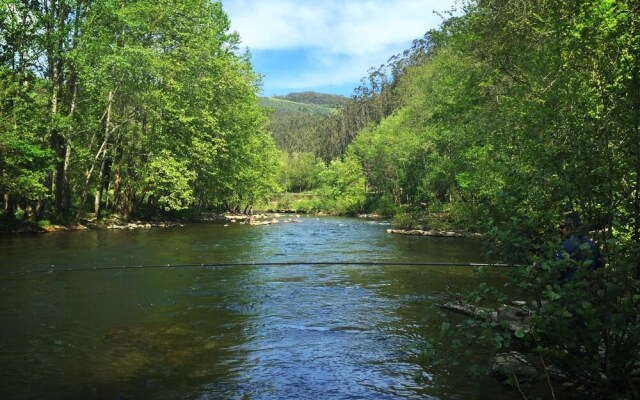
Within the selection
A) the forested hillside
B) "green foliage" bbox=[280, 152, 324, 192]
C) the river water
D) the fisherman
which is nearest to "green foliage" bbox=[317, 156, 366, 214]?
the forested hillside

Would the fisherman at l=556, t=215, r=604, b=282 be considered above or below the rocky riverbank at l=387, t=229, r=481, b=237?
above

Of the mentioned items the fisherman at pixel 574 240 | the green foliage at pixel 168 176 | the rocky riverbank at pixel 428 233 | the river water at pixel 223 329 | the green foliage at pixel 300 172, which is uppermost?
the green foliage at pixel 300 172

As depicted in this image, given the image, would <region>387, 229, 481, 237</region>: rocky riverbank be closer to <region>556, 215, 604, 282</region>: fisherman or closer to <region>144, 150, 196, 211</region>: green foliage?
<region>144, 150, 196, 211</region>: green foliage

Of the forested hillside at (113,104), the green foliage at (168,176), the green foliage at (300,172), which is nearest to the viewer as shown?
the forested hillside at (113,104)

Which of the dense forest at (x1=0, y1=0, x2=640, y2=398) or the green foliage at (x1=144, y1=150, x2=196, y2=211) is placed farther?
the green foliage at (x1=144, y1=150, x2=196, y2=211)

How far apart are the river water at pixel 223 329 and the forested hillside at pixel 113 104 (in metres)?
11.5

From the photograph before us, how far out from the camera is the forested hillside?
26.3 meters

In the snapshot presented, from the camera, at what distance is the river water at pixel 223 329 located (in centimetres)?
626

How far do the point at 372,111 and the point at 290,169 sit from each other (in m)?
24.2

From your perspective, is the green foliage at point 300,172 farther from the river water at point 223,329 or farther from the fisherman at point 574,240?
the fisherman at point 574,240

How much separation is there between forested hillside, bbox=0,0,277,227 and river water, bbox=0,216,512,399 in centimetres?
1155

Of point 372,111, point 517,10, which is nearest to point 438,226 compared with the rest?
point 517,10

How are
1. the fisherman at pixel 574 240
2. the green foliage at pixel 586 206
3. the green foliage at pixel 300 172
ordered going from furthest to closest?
the green foliage at pixel 300 172, the fisherman at pixel 574 240, the green foliage at pixel 586 206

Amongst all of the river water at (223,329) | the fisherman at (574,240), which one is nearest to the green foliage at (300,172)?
the river water at (223,329)
